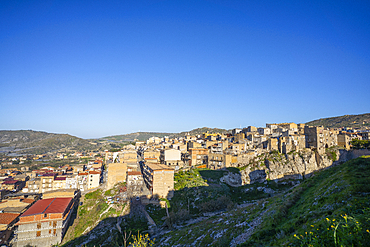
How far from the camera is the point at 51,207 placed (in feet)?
114

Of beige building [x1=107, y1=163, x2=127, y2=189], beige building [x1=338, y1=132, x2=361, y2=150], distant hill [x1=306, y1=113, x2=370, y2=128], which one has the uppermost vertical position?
distant hill [x1=306, y1=113, x2=370, y2=128]

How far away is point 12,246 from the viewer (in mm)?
30922

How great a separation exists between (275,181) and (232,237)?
3568 cm

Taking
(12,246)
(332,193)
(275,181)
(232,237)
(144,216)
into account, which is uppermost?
(332,193)

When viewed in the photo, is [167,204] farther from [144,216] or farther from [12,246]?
[12,246]

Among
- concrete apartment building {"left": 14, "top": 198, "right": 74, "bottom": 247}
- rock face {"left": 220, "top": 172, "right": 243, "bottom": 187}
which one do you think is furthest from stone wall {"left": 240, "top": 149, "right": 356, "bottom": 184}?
concrete apartment building {"left": 14, "top": 198, "right": 74, "bottom": 247}

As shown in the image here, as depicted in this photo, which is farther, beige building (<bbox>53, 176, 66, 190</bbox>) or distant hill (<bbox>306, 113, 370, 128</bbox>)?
distant hill (<bbox>306, 113, 370, 128</bbox>)

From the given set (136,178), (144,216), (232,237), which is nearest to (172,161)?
Result: (136,178)

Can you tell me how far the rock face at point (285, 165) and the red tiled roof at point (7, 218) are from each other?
43.6 meters

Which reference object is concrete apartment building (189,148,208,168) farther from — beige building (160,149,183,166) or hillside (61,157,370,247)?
hillside (61,157,370,247)

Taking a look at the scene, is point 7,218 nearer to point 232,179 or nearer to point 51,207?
point 51,207

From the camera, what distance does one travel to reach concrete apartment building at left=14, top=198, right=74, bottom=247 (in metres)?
31.2

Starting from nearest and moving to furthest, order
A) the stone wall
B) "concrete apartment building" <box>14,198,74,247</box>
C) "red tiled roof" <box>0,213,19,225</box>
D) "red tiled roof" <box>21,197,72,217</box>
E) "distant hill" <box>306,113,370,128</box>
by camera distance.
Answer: "concrete apartment building" <box>14,198,74,247</box> → "red tiled roof" <box>21,197,72,217</box> → "red tiled roof" <box>0,213,19,225</box> → the stone wall → "distant hill" <box>306,113,370,128</box>

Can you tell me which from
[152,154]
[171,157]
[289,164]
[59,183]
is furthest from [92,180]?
[289,164]
